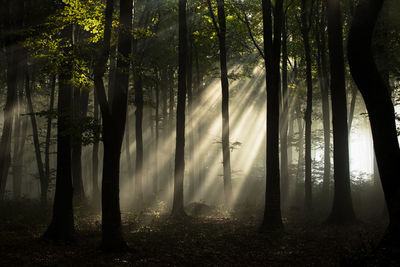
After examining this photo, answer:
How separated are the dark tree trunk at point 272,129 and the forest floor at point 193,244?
773 millimetres

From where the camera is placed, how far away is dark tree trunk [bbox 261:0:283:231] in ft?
42.9

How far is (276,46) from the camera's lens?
13.8 meters

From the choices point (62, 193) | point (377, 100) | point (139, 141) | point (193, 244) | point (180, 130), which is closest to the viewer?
point (377, 100)

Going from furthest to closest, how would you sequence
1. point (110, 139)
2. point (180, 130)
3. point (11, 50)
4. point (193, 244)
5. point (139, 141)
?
point (139, 141) < point (180, 130) < point (11, 50) < point (193, 244) < point (110, 139)

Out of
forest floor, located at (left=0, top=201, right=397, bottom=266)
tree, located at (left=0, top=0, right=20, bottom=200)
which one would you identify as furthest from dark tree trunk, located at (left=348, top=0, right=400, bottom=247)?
tree, located at (left=0, top=0, right=20, bottom=200)

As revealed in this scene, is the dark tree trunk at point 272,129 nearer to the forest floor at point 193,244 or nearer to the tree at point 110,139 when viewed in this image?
the forest floor at point 193,244

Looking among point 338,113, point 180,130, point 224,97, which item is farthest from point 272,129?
point 224,97

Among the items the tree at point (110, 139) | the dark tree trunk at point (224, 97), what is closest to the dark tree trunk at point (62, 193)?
the tree at point (110, 139)

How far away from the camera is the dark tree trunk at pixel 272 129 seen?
515 inches

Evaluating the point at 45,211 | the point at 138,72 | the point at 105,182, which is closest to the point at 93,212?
the point at 45,211

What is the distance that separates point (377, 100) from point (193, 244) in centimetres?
702

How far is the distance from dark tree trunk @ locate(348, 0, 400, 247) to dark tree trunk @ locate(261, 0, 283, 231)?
222 inches

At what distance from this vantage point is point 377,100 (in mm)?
7645

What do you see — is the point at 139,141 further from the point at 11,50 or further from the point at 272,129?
the point at 272,129
